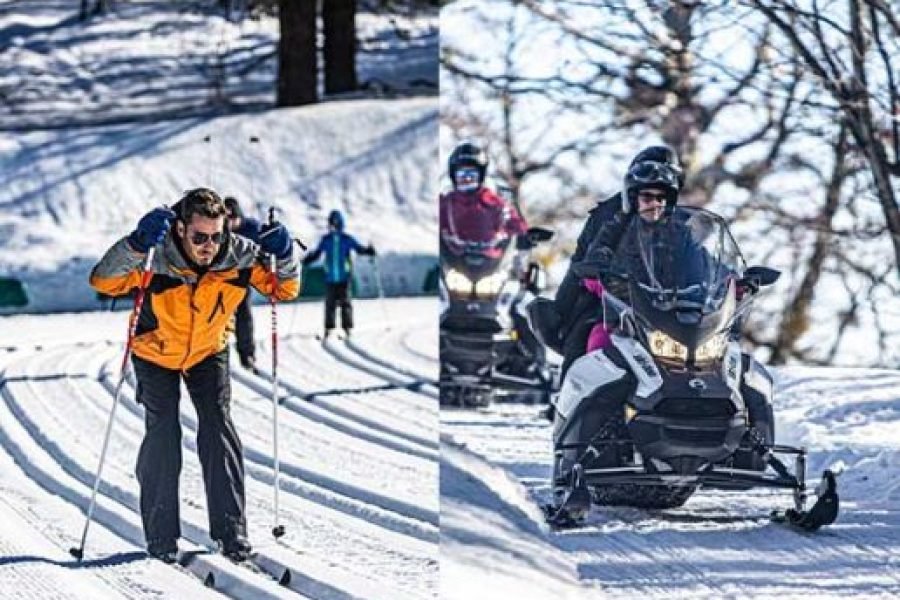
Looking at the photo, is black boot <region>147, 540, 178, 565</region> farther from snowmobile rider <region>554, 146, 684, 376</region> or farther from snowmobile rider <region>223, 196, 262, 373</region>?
snowmobile rider <region>554, 146, 684, 376</region>

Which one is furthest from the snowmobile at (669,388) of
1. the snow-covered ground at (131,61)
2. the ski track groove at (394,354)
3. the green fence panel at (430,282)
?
the green fence panel at (430,282)

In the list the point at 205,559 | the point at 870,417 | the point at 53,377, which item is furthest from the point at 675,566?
the point at 53,377

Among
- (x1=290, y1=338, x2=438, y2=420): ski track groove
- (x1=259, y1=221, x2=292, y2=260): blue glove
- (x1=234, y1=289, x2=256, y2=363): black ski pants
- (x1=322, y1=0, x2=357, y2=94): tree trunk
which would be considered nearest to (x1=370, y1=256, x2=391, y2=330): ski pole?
(x1=290, y1=338, x2=438, y2=420): ski track groove

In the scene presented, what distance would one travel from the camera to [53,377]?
3.73 m

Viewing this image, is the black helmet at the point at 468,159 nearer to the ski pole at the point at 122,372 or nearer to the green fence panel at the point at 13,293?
the ski pole at the point at 122,372

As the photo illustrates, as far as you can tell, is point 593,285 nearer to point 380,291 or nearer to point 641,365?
point 641,365

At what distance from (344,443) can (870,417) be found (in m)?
2.12

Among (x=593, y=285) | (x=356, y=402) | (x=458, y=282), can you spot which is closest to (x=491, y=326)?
(x=458, y=282)

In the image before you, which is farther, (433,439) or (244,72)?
(433,439)

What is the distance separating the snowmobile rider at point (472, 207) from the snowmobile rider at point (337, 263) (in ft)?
9.96

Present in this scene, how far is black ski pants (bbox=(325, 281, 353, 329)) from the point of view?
6168mm

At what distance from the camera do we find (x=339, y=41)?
491cm

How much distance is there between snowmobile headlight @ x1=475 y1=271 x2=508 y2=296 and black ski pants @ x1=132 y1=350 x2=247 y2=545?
0.53 meters

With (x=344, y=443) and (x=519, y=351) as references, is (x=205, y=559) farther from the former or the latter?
(x=344, y=443)
